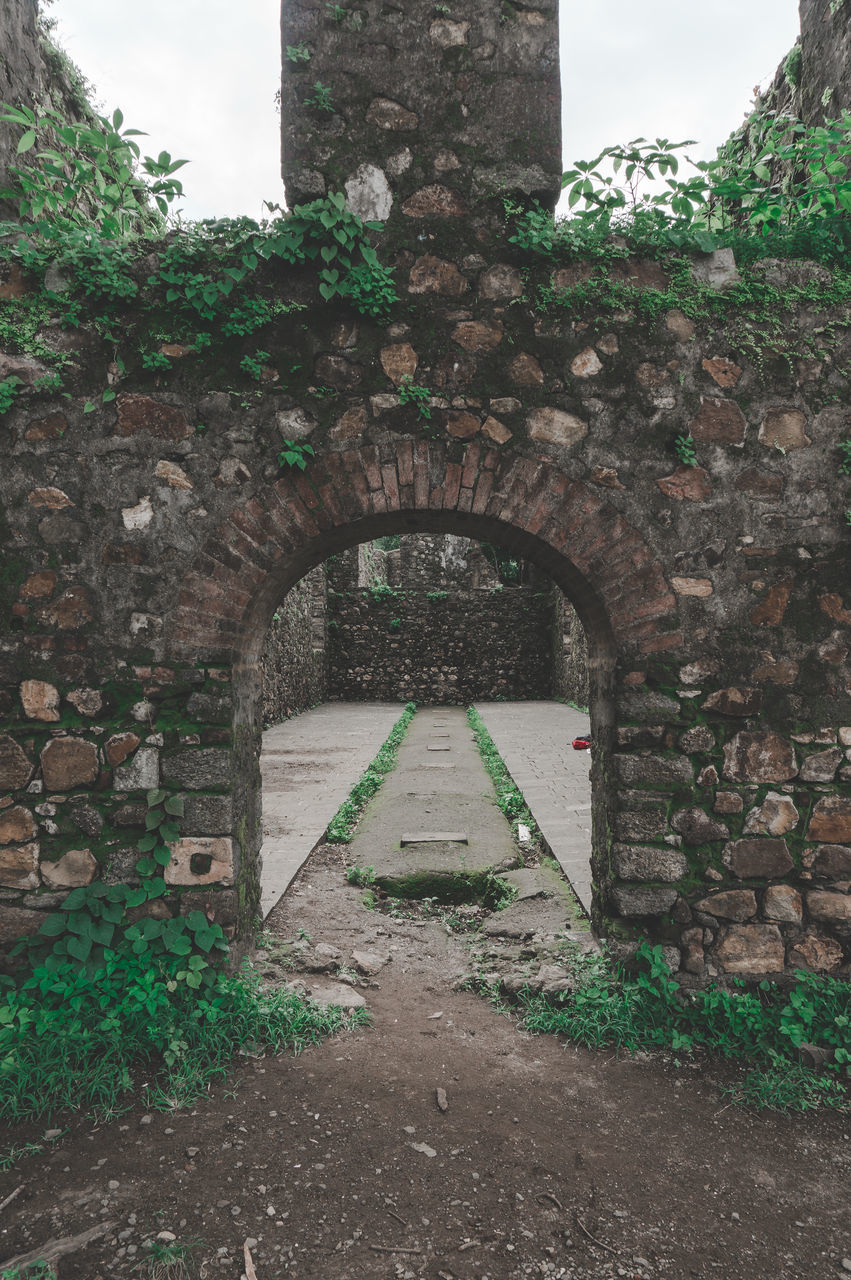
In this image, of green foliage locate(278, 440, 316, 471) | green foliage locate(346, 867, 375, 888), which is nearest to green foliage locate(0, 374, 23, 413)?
green foliage locate(278, 440, 316, 471)

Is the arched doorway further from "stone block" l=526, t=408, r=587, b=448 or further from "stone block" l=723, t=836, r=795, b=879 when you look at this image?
"stone block" l=723, t=836, r=795, b=879

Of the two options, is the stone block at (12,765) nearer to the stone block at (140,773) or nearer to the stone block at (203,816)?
the stone block at (140,773)

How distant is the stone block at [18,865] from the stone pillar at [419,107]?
3223mm

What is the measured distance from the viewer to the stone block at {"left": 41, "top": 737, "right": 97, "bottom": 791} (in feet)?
10.0

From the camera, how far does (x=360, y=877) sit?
16.0ft

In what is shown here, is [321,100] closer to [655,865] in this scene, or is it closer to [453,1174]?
[655,865]

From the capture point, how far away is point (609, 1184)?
7.36 ft

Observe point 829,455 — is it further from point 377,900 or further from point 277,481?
point 377,900

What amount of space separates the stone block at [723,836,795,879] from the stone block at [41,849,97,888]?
2828 millimetres

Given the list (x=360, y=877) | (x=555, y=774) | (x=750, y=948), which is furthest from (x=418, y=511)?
(x=555, y=774)

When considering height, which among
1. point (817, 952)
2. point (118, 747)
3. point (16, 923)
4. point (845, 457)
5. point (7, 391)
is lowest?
point (817, 952)

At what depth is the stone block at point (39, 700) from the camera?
10.0 feet

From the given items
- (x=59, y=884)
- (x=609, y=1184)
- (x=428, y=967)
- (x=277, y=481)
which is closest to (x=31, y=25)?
(x=277, y=481)

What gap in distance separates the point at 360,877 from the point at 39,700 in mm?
2614
